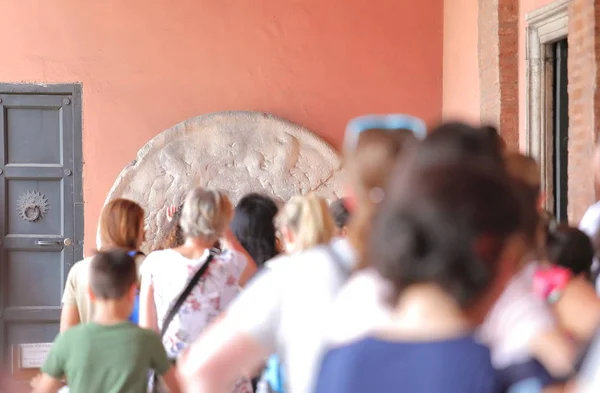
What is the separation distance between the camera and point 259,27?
6.77m

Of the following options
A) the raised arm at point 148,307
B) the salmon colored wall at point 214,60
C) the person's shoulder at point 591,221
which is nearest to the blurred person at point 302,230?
the raised arm at point 148,307

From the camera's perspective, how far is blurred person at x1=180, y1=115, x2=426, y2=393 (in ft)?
5.04

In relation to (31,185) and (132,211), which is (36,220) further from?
(132,211)

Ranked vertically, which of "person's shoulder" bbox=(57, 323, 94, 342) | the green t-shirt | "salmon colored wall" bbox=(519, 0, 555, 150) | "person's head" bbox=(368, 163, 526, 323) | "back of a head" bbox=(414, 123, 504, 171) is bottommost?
the green t-shirt

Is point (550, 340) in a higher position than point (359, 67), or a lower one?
lower

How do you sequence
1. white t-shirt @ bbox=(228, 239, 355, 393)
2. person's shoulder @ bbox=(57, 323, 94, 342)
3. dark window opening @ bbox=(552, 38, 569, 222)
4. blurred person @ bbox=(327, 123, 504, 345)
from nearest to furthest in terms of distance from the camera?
blurred person @ bbox=(327, 123, 504, 345)
white t-shirt @ bbox=(228, 239, 355, 393)
person's shoulder @ bbox=(57, 323, 94, 342)
dark window opening @ bbox=(552, 38, 569, 222)

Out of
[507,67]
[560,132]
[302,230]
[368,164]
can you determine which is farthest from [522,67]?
[368,164]

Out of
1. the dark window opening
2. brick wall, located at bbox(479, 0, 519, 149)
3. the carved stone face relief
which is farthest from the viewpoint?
the carved stone face relief

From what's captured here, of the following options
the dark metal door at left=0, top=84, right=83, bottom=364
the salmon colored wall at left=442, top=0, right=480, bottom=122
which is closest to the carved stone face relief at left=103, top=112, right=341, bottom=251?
the dark metal door at left=0, top=84, right=83, bottom=364

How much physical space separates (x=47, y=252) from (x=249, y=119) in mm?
1746

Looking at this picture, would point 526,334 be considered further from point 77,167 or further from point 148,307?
point 77,167

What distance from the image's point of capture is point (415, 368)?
3.72ft

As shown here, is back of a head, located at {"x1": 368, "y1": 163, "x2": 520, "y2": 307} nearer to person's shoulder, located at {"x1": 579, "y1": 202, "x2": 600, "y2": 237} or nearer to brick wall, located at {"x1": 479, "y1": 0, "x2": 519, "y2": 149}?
A: person's shoulder, located at {"x1": 579, "y1": 202, "x2": 600, "y2": 237}

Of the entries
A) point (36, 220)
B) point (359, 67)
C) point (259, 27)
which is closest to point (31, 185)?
point (36, 220)
